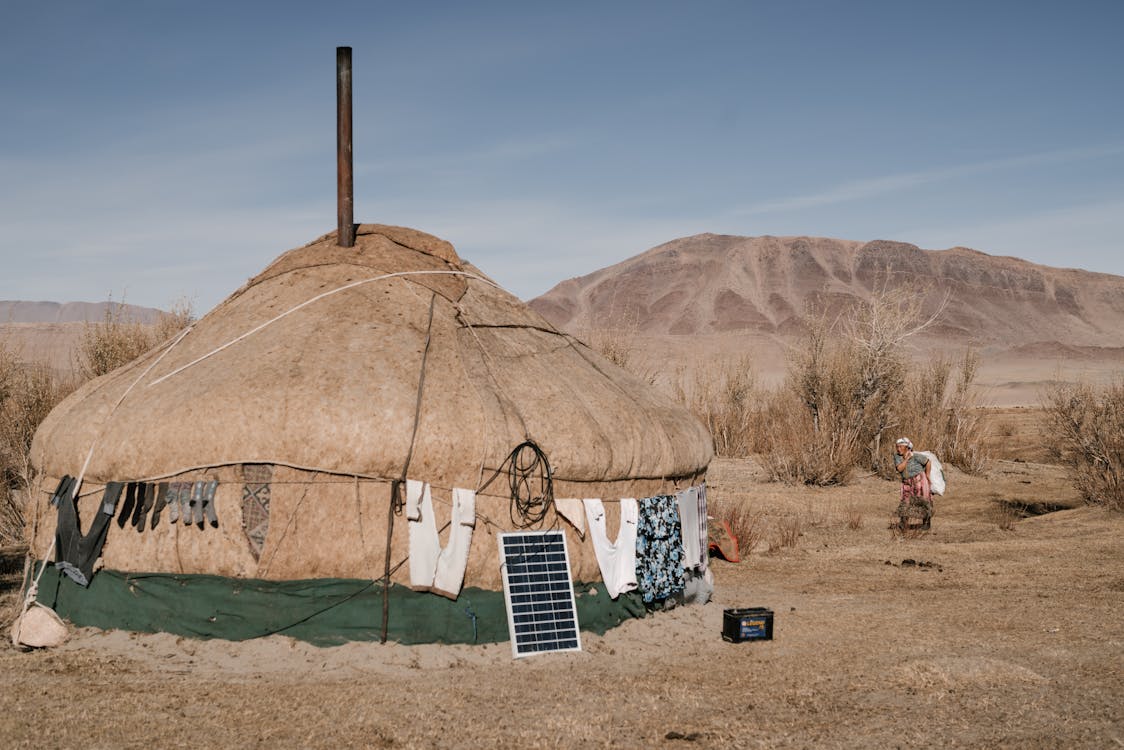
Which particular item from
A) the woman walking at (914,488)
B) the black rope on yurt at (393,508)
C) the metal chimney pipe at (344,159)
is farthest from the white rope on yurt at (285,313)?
the woman walking at (914,488)

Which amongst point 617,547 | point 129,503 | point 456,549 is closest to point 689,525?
point 617,547

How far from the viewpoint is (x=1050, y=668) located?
7371mm

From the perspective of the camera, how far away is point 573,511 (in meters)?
8.03

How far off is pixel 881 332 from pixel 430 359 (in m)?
16.3

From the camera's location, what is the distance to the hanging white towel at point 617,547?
8.15 meters

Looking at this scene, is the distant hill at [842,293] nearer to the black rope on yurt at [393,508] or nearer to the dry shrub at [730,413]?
the dry shrub at [730,413]

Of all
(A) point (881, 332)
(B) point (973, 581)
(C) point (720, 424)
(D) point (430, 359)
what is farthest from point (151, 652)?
(C) point (720, 424)

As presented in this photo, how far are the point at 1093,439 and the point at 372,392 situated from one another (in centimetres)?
1455

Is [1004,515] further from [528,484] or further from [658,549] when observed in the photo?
[528,484]

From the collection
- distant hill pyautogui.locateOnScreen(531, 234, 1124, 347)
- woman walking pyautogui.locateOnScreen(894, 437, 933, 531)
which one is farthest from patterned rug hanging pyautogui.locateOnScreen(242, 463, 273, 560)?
distant hill pyautogui.locateOnScreen(531, 234, 1124, 347)

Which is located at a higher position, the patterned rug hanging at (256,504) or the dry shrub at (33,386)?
the dry shrub at (33,386)

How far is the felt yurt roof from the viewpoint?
746 centimetres

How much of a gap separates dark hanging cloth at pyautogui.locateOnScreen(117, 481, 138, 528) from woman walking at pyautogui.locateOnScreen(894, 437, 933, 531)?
993 centimetres

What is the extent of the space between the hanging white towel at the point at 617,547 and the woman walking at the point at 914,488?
6730 mm
